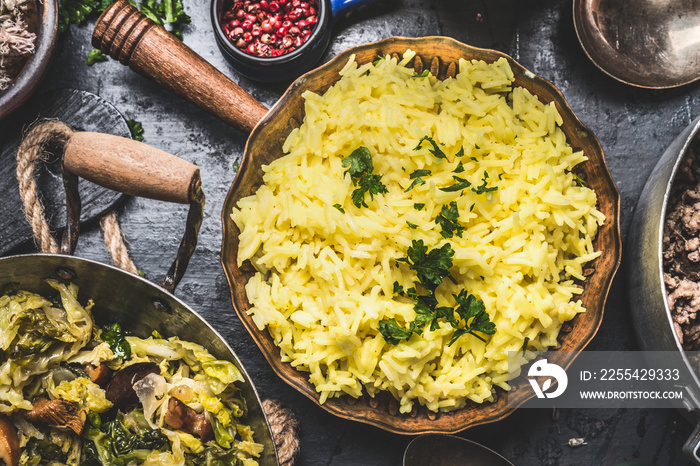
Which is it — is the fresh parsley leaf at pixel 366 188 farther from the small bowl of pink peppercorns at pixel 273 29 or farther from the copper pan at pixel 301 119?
the small bowl of pink peppercorns at pixel 273 29

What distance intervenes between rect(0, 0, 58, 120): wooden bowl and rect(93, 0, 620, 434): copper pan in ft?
0.53

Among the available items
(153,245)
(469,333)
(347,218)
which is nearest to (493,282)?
(469,333)

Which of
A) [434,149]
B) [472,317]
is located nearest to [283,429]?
[472,317]

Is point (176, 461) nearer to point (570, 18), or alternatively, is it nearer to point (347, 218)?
point (347, 218)

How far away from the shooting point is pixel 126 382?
188 cm

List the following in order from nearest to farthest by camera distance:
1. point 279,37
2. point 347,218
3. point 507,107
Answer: point 347,218
point 507,107
point 279,37

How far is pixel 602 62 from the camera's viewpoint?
7.88ft

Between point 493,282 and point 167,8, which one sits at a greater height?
point 167,8

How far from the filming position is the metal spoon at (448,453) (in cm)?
219

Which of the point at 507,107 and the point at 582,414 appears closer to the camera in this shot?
the point at 507,107

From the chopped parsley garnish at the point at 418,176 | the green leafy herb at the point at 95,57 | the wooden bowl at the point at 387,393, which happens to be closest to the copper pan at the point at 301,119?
the wooden bowl at the point at 387,393

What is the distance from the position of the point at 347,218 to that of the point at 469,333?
0.59 meters

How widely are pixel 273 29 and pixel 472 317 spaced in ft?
4.84

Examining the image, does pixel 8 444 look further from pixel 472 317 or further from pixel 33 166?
pixel 472 317
